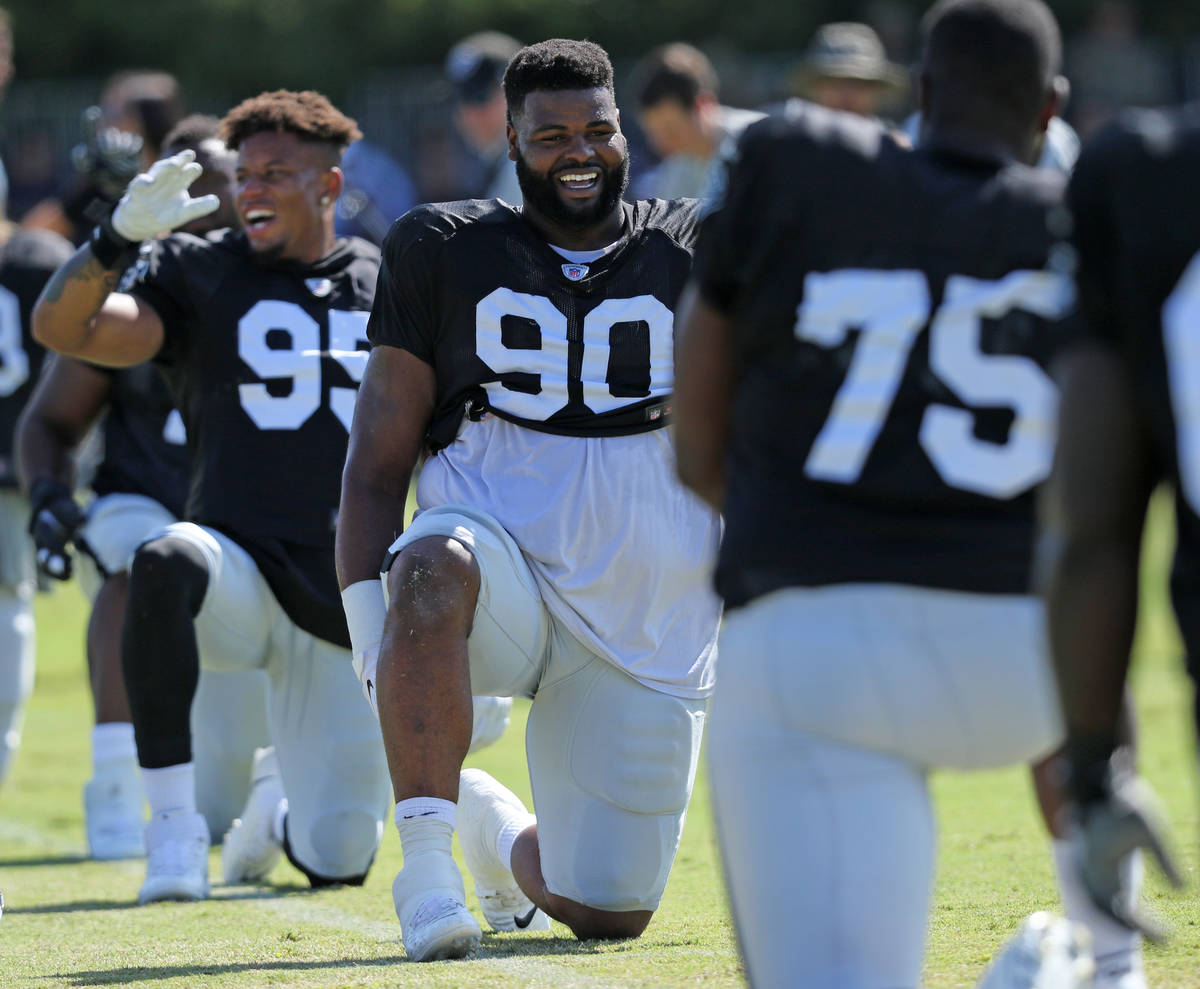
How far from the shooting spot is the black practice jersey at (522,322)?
391 centimetres

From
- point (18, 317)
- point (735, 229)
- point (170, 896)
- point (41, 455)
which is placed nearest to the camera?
point (735, 229)

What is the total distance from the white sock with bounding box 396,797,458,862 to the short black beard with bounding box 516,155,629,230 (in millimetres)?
1282

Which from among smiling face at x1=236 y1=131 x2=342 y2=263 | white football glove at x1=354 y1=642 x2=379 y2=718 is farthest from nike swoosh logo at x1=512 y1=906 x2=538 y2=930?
smiling face at x1=236 y1=131 x2=342 y2=263

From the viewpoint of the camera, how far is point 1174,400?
2057 millimetres

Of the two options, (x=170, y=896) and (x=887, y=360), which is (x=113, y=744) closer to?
(x=170, y=896)

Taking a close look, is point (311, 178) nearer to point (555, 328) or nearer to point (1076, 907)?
point (555, 328)

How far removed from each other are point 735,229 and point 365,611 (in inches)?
62.3

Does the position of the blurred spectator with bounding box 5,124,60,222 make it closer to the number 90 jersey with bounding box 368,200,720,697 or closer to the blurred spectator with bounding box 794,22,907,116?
the blurred spectator with bounding box 794,22,907,116

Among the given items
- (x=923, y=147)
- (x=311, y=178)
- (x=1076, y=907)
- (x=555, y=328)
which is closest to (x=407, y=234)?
(x=555, y=328)

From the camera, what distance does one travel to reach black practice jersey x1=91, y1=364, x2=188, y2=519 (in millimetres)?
5859

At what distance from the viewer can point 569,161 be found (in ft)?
13.3

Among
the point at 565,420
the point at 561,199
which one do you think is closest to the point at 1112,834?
the point at 565,420

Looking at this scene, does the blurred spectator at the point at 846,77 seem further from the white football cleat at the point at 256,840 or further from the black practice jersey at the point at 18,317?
the white football cleat at the point at 256,840

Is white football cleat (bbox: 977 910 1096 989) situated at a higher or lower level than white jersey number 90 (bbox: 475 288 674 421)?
lower
